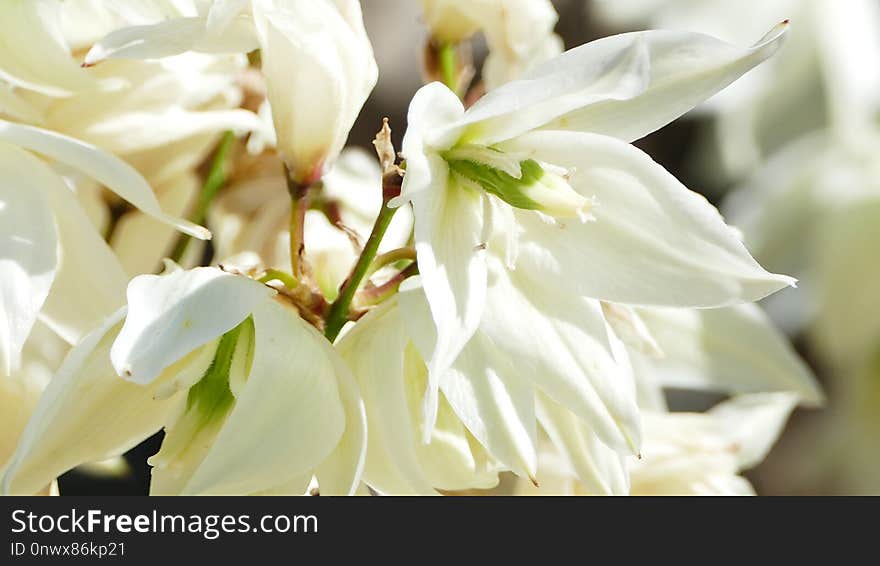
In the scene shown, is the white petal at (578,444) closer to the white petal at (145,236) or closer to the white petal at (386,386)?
the white petal at (386,386)

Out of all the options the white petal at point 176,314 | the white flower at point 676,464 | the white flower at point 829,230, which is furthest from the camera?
the white flower at point 829,230

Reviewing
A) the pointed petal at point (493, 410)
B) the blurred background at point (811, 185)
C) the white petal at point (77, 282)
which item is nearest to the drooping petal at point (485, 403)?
the pointed petal at point (493, 410)

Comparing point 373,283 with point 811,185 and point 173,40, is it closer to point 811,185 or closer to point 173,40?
point 173,40

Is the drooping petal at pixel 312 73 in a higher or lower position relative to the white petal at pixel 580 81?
lower

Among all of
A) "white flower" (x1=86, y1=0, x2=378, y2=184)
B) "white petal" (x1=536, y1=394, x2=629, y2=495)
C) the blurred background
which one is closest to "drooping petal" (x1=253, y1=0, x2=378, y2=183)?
"white flower" (x1=86, y1=0, x2=378, y2=184)

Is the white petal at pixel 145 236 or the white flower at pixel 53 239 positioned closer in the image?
the white flower at pixel 53 239

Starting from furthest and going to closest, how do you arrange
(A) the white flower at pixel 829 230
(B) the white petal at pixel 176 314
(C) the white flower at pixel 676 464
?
(A) the white flower at pixel 829 230 < (C) the white flower at pixel 676 464 < (B) the white petal at pixel 176 314

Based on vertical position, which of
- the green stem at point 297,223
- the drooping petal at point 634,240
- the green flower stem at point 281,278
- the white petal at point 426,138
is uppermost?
the white petal at point 426,138
